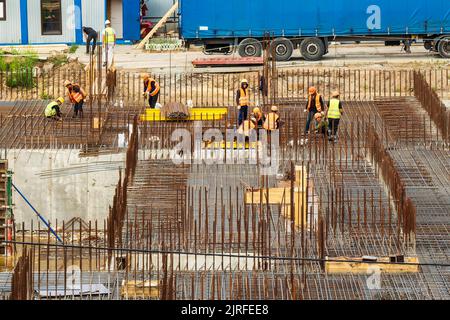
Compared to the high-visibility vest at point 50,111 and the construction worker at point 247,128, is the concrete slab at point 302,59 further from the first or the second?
the construction worker at point 247,128

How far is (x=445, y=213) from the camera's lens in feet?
87.6

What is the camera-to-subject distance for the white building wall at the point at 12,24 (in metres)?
48.2

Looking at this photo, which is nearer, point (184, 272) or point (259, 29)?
point (184, 272)

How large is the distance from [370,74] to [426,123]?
23.1 ft

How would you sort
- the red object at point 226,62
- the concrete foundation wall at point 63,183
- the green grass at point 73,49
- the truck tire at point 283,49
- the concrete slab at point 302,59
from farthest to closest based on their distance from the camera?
the green grass at point 73,49
the truck tire at point 283,49
the concrete slab at point 302,59
the red object at point 226,62
the concrete foundation wall at point 63,183

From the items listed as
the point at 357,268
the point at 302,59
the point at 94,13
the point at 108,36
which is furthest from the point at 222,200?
the point at 94,13

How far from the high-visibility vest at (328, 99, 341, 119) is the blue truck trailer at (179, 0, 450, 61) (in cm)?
1237

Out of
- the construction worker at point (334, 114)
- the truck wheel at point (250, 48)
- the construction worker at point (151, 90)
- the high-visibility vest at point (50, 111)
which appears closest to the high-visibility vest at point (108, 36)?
the construction worker at point (151, 90)

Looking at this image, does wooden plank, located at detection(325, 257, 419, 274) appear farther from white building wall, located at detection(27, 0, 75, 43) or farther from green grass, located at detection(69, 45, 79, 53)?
white building wall, located at detection(27, 0, 75, 43)

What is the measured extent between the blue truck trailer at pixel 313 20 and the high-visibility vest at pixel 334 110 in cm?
1237

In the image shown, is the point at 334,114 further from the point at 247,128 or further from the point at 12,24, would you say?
the point at 12,24

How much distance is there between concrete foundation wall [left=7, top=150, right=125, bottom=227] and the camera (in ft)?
99.2

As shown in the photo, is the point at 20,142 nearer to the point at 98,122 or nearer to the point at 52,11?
the point at 98,122
